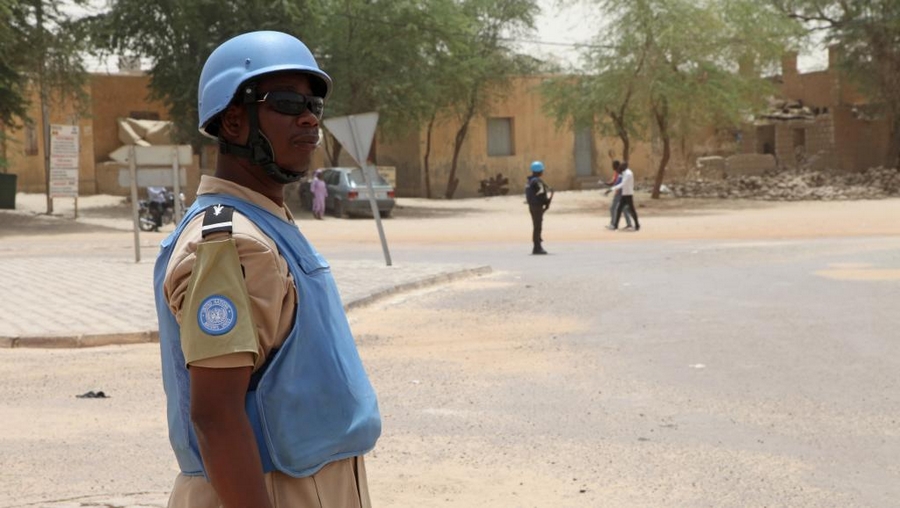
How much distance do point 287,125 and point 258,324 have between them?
42cm

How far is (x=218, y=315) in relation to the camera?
6.89 ft

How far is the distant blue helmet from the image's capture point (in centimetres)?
234

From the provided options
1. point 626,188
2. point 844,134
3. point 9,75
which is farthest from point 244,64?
point 844,134

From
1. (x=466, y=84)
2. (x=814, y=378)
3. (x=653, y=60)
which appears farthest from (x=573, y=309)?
(x=466, y=84)

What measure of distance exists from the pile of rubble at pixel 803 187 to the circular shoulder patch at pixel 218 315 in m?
42.0

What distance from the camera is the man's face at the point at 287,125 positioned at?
2.37 metres

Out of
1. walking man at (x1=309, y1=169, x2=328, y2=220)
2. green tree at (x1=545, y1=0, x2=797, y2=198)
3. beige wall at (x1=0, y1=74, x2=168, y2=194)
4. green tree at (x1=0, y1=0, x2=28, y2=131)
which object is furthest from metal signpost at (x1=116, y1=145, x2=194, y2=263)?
beige wall at (x1=0, y1=74, x2=168, y2=194)

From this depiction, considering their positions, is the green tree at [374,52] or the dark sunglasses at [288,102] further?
the green tree at [374,52]

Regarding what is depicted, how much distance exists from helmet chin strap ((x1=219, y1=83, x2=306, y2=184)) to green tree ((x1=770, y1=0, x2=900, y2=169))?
1821 inches

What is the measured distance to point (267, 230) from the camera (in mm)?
2270

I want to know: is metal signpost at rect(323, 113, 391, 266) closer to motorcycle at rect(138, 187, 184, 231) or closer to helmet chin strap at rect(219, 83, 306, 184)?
motorcycle at rect(138, 187, 184, 231)

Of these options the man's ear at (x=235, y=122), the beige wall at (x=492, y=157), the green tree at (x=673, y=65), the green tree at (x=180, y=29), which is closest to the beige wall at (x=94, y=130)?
the green tree at (x=180, y=29)

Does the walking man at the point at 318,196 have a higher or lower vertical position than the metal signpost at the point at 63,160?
lower

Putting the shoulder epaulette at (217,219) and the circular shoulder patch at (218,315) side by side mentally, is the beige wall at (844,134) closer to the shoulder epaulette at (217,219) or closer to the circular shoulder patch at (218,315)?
the shoulder epaulette at (217,219)
